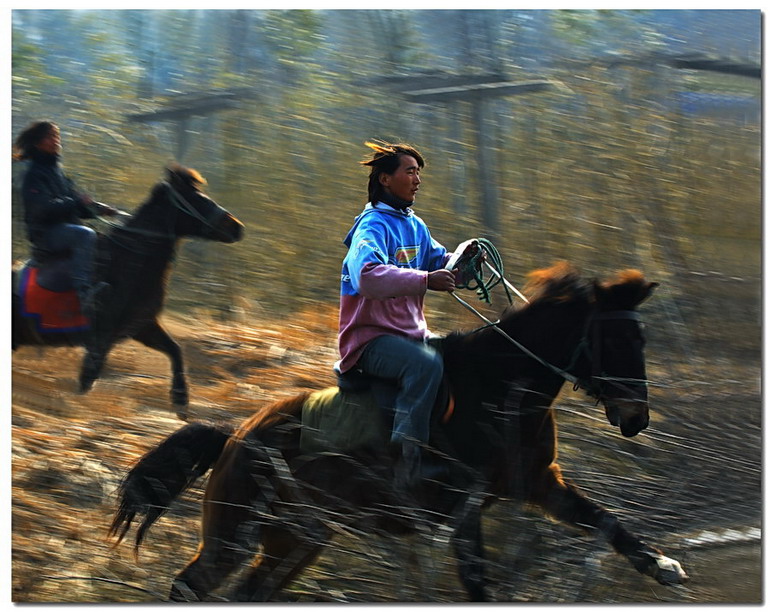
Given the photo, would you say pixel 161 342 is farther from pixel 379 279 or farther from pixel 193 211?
pixel 379 279

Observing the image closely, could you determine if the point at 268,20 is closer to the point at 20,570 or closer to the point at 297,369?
the point at 297,369

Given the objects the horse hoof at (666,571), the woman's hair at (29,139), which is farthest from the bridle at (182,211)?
the horse hoof at (666,571)

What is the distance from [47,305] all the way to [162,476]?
2.49 metres

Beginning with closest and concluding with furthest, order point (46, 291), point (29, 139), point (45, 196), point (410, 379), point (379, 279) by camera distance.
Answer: point (379, 279) → point (410, 379) → point (29, 139) → point (45, 196) → point (46, 291)

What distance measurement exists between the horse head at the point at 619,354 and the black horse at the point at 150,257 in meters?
3.15

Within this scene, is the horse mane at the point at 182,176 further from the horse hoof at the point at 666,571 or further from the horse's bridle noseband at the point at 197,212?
the horse hoof at the point at 666,571

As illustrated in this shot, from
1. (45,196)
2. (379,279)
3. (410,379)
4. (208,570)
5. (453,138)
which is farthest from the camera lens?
(453,138)

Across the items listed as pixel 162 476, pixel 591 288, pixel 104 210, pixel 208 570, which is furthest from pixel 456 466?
pixel 104 210

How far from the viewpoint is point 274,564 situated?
11.4ft

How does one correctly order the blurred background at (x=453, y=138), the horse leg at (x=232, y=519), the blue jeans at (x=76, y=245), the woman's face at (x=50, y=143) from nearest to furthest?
the horse leg at (x=232, y=519) < the blurred background at (x=453, y=138) < the woman's face at (x=50, y=143) < the blue jeans at (x=76, y=245)

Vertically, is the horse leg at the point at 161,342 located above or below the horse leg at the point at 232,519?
below

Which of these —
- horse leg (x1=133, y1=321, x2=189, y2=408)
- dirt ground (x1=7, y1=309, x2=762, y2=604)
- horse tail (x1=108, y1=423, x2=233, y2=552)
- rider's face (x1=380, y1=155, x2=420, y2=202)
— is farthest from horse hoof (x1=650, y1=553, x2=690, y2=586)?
horse leg (x1=133, y1=321, x2=189, y2=408)

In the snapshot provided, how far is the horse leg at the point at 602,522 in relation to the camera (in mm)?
3326

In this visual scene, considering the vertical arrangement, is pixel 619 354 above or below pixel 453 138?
below
